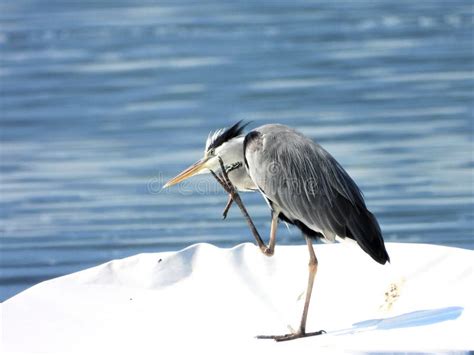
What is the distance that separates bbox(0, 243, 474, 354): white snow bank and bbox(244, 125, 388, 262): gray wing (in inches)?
16.6

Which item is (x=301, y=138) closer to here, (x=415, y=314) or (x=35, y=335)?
(x=415, y=314)

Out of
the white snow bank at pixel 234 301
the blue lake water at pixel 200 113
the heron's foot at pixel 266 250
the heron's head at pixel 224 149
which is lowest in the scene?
the blue lake water at pixel 200 113

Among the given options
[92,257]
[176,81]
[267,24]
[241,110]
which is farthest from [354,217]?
[267,24]

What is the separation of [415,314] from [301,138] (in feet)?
3.04

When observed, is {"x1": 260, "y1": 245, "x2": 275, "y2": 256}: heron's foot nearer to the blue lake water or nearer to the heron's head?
the heron's head

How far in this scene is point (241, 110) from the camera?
12.9 metres

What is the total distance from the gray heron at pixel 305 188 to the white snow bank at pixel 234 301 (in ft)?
1.00

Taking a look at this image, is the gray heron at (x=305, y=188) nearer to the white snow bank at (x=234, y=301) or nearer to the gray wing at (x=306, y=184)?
the gray wing at (x=306, y=184)

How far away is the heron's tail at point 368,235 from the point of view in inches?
214

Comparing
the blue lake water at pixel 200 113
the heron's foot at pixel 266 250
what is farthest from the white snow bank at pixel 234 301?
the blue lake water at pixel 200 113

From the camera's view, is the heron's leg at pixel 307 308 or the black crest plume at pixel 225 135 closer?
the heron's leg at pixel 307 308

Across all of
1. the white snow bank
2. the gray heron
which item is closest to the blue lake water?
the white snow bank

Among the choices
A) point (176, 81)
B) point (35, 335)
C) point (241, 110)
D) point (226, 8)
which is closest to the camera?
point (35, 335)

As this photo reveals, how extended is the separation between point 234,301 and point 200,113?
21.6ft
